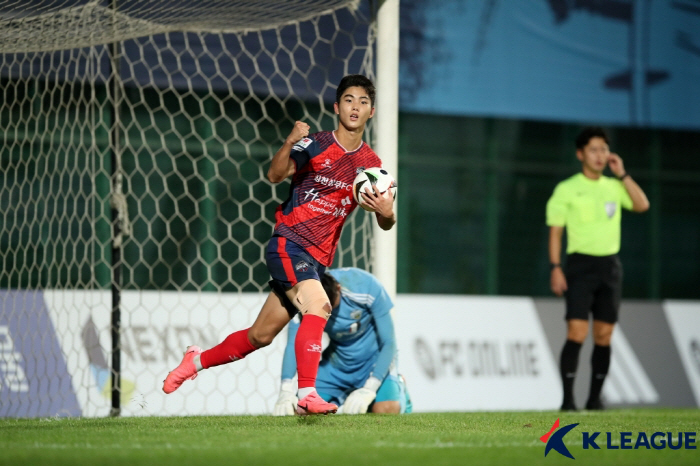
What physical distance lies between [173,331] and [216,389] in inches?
21.1

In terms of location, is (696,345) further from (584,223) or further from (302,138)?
(302,138)

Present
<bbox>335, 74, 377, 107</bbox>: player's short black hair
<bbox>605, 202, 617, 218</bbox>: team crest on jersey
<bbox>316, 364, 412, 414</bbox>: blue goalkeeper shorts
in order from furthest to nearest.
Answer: <bbox>605, 202, 617, 218</bbox>: team crest on jersey → <bbox>316, 364, 412, 414</bbox>: blue goalkeeper shorts → <bbox>335, 74, 377, 107</bbox>: player's short black hair

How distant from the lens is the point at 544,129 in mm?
9352

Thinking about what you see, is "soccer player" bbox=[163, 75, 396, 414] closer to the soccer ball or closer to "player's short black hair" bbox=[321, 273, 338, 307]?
the soccer ball

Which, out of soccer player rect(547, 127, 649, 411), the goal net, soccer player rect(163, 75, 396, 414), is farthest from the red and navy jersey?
soccer player rect(547, 127, 649, 411)

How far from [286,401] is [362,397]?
15.7 inches

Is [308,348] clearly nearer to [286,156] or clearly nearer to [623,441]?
[286,156]

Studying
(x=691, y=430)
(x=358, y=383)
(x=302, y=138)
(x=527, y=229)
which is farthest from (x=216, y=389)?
(x=527, y=229)

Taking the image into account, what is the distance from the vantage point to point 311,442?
3.12 metres

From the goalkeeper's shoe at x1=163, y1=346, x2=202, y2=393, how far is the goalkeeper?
2.43 feet

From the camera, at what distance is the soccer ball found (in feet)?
12.6

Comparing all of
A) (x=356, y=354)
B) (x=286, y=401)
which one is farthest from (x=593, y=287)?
(x=286, y=401)

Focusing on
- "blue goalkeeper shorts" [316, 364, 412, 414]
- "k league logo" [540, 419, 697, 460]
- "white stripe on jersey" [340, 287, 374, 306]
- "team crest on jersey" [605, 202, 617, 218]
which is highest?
"team crest on jersey" [605, 202, 617, 218]

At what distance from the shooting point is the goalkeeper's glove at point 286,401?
4789 mm
